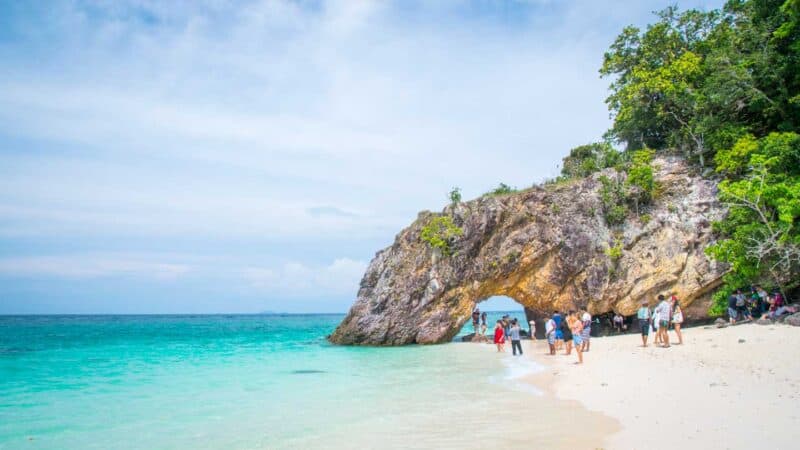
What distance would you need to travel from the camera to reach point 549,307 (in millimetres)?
24797

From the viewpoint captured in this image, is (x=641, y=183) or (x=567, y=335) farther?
(x=641, y=183)

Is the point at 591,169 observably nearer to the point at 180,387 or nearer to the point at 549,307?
the point at 549,307

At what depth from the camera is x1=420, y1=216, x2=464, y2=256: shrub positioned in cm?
2578

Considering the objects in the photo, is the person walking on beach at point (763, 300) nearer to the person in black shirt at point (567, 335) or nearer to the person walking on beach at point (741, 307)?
the person walking on beach at point (741, 307)

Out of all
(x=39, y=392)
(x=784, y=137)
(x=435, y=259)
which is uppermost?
(x=784, y=137)

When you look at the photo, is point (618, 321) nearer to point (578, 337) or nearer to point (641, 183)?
point (641, 183)

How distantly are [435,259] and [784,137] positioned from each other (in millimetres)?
15344

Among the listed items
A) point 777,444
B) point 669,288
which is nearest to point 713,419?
point 777,444

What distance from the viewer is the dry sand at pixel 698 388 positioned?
21.2 ft

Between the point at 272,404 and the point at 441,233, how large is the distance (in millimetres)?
16151

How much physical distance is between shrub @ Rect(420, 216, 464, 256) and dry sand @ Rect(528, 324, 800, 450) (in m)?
10.5

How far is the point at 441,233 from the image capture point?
26172 mm

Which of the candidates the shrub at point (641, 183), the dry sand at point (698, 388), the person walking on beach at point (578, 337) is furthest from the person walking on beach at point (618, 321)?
the person walking on beach at point (578, 337)

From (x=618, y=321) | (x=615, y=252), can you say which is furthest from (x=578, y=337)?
(x=618, y=321)
